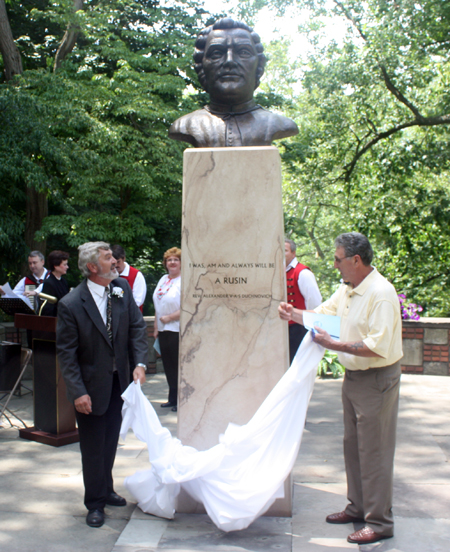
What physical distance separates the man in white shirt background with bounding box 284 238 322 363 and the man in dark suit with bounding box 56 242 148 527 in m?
2.50

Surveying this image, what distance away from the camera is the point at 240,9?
1861 centimetres

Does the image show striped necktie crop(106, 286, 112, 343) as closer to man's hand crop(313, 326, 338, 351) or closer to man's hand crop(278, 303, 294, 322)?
man's hand crop(278, 303, 294, 322)

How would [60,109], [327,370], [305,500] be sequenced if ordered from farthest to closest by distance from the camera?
[60,109] → [327,370] → [305,500]

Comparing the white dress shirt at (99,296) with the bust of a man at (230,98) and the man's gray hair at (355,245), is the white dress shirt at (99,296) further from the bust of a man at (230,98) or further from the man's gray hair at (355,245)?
the man's gray hair at (355,245)

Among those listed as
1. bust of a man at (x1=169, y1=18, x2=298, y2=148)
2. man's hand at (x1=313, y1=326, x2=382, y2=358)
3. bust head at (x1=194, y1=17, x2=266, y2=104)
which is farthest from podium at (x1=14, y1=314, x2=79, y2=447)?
man's hand at (x1=313, y1=326, x2=382, y2=358)

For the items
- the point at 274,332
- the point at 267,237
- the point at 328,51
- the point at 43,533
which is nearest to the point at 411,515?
the point at 274,332

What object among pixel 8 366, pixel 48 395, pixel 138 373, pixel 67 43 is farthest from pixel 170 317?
pixel 67 43

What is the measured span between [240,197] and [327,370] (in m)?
5.74

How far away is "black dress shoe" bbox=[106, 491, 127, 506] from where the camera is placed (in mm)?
4184

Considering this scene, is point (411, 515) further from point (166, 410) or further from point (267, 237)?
point (166, 410)

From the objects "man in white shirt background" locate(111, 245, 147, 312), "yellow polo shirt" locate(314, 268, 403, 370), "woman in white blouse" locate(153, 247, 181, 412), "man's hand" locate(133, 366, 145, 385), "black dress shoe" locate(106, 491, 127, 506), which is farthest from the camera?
"man in white shirt background" locate(111, 245, 147, 312)

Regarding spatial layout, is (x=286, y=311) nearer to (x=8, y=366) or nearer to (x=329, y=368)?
(x=8, y=366)

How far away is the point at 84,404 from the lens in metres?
3.75

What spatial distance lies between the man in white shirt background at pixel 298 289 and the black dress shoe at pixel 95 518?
2.92 metres
